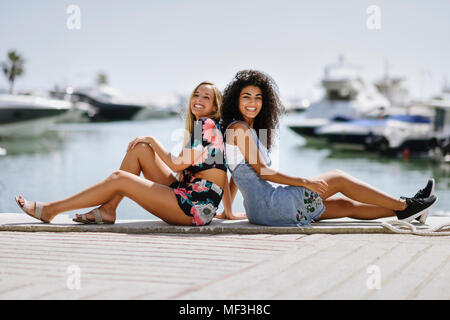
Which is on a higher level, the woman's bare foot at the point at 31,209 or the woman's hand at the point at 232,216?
the woman's bare foot at the point at 31,209

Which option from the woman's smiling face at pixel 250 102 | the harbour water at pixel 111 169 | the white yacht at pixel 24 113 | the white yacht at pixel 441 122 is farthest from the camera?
the white yacht at pixel 24 113

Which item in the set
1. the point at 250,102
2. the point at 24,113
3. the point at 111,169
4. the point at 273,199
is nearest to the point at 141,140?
the point at 250,102

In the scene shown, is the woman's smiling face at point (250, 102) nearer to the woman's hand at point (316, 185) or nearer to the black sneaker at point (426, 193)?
the woman's hand at point (316, 185)

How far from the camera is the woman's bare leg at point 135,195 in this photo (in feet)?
14.7

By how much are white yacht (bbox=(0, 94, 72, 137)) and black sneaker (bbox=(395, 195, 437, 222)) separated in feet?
109

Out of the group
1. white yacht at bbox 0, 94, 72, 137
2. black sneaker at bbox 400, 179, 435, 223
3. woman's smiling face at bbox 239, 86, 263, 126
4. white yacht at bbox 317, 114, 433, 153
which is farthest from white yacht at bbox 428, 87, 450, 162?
woman's smiling face at bbox 239, 86, 263, 126

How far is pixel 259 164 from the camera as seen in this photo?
177 inches

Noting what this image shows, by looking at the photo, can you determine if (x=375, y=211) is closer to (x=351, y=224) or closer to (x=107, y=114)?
(x=351, y=224)

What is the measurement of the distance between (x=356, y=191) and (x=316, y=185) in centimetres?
36

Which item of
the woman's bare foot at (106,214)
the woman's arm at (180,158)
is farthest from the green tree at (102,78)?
the woman's arm at (180,158)

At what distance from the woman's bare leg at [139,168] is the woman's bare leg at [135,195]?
13cm

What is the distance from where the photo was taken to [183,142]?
15.1 ft

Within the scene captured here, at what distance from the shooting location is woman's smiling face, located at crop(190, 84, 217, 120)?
4.62 metres

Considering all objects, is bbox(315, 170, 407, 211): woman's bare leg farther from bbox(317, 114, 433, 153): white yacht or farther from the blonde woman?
bbox(317, 114, 433, 153): white yacht
